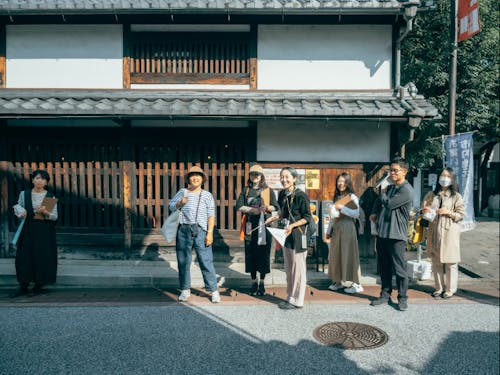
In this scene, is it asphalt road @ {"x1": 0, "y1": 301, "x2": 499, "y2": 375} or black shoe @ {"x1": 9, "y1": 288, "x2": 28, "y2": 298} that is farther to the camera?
black shoe @ {"x1": 9, "y1": 288, "x2": 28, "y2": 298}

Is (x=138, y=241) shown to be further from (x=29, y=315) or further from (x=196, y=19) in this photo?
(x=196, y=19)

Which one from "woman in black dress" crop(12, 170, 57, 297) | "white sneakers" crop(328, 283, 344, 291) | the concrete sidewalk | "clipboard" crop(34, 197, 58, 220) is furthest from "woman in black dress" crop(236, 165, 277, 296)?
"woman in black dress" crop(12, 170, 57, 297)

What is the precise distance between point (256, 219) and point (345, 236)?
1560mm

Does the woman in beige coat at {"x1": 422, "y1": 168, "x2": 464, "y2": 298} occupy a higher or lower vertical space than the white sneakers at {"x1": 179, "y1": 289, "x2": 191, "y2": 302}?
higher

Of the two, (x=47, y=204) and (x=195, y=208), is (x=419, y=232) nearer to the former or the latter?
(x=195, y=208)

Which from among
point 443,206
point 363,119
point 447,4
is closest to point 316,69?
point 363,119

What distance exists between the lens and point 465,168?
7480 mm

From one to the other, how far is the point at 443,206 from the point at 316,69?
370 cm

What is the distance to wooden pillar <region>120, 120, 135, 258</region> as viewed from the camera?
8.02 metres

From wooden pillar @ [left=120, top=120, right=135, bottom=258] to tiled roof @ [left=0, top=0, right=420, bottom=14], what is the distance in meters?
2.37

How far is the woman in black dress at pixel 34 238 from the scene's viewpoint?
21.2ft

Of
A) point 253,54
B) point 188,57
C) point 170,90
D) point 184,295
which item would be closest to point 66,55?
point 170,90

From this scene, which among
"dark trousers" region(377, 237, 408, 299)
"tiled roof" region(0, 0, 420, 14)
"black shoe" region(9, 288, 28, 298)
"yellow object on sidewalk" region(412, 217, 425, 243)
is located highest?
"tiled roof" region(0, 0, 420, 14)

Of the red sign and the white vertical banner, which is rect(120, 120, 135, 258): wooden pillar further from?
the red sign
